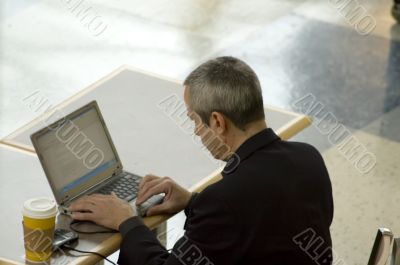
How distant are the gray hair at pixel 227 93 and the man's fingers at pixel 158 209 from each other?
13.1 inches

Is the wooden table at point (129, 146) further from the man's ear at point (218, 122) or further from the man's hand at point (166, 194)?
the man's ear at point (218, 122)

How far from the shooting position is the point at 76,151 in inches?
120

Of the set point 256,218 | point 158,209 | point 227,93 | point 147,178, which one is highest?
point 227,93

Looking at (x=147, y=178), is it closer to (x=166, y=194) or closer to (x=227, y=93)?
(x=166, y=194)

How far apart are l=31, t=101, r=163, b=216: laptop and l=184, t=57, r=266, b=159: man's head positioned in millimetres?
348

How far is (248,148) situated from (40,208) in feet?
2.00

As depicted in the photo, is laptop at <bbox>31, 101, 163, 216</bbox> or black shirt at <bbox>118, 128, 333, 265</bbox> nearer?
black shirt at <bbox>118, 128, 333, 265</bbox>

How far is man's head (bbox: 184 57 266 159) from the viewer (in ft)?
9.19

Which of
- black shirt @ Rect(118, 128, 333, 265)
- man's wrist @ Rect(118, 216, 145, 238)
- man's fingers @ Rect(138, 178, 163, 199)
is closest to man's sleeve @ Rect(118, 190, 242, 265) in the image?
black shirt @ Rect(118, 128, 333, 265)

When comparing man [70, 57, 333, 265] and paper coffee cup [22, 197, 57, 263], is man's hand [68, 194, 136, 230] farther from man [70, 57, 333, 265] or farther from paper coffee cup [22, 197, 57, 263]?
paper coffee cup [22, 197, 57, 263]

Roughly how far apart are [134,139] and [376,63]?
282 centimetres

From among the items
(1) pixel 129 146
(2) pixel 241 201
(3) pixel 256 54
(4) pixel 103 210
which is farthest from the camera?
(3) pixel 256 54

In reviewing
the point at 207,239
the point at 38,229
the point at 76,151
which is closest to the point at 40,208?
the point at 38,229

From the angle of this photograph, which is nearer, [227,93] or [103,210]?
[227,93]
